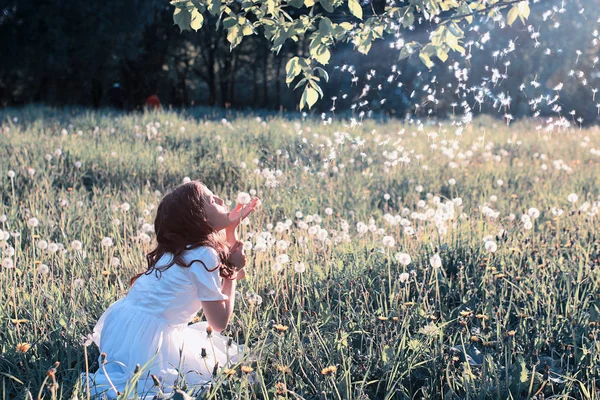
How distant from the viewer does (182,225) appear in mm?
2652

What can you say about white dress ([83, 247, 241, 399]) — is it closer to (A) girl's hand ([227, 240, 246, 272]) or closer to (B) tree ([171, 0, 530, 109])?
(A) girl's hand ([227, 240, 246, 272])

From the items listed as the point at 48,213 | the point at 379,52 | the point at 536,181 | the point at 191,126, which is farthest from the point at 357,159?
the point at 379,52

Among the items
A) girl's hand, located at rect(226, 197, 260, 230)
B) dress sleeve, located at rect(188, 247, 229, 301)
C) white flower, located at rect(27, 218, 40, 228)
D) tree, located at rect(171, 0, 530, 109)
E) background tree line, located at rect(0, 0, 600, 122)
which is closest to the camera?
dress sleeve, located at rect(188, 247, 229, 301)

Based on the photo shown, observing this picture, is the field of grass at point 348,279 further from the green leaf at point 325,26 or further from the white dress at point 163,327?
the green leaf at point 325,26

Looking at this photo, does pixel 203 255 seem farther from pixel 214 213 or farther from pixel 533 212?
pixel 533 212

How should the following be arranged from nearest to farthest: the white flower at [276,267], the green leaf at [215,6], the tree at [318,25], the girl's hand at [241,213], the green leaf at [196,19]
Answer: the girl's hand at [241,213], the green leaf at [215,6], the tree at [318,25], the green leaf at [196,19], the white flower at [276,267]

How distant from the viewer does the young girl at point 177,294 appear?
8.55 feet

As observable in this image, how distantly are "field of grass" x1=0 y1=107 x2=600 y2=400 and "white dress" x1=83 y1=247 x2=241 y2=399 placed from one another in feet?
0.56

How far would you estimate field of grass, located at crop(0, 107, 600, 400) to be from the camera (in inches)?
103

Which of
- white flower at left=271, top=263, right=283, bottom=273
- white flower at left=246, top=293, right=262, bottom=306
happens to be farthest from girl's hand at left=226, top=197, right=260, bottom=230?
white flower at left=271, top=263, right=283, bottom=273

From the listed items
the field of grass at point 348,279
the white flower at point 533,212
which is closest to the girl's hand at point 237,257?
the field of grass at point 348,279

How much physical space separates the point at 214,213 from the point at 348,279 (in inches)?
Answer: 43.8

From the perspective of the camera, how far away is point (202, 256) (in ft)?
8.61

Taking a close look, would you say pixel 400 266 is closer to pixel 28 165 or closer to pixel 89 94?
pixel 28 165
